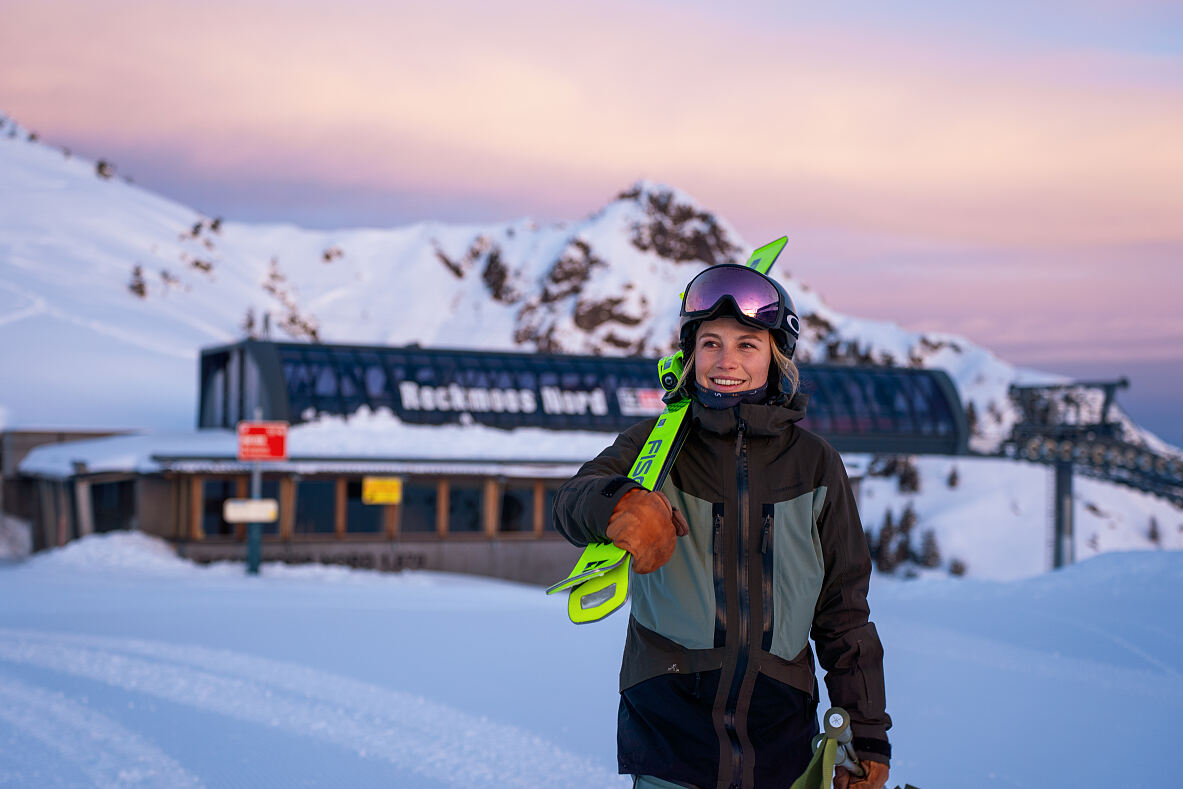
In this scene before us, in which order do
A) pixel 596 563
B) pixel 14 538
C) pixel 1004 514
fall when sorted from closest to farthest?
pixel 596 563 → pixel 14 538 → pixel 1004 514

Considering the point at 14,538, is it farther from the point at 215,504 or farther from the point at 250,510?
the point at 250,510

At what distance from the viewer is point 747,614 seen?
296cm

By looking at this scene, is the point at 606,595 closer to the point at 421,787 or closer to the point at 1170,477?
the point at 421,787

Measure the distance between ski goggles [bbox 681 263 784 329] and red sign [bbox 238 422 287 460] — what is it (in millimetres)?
18580

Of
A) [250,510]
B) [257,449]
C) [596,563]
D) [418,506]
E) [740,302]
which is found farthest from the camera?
[418,506]

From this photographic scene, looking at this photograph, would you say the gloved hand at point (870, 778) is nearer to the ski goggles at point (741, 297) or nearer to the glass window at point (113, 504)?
the ski goggles at point (741, 297)

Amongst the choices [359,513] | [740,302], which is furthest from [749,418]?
[359,513]

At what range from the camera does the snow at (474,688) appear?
21.0ft

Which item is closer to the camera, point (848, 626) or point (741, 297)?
point (848, 626)

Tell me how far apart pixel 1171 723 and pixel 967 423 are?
1094 inches

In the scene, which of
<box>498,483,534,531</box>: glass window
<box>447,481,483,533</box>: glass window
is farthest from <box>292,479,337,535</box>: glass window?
<box>498,483,534,531</box>: glass window

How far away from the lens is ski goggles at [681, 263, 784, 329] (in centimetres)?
320

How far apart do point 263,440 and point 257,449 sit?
0.21 metres

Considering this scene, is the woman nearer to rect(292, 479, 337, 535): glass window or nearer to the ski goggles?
the ski goggles
